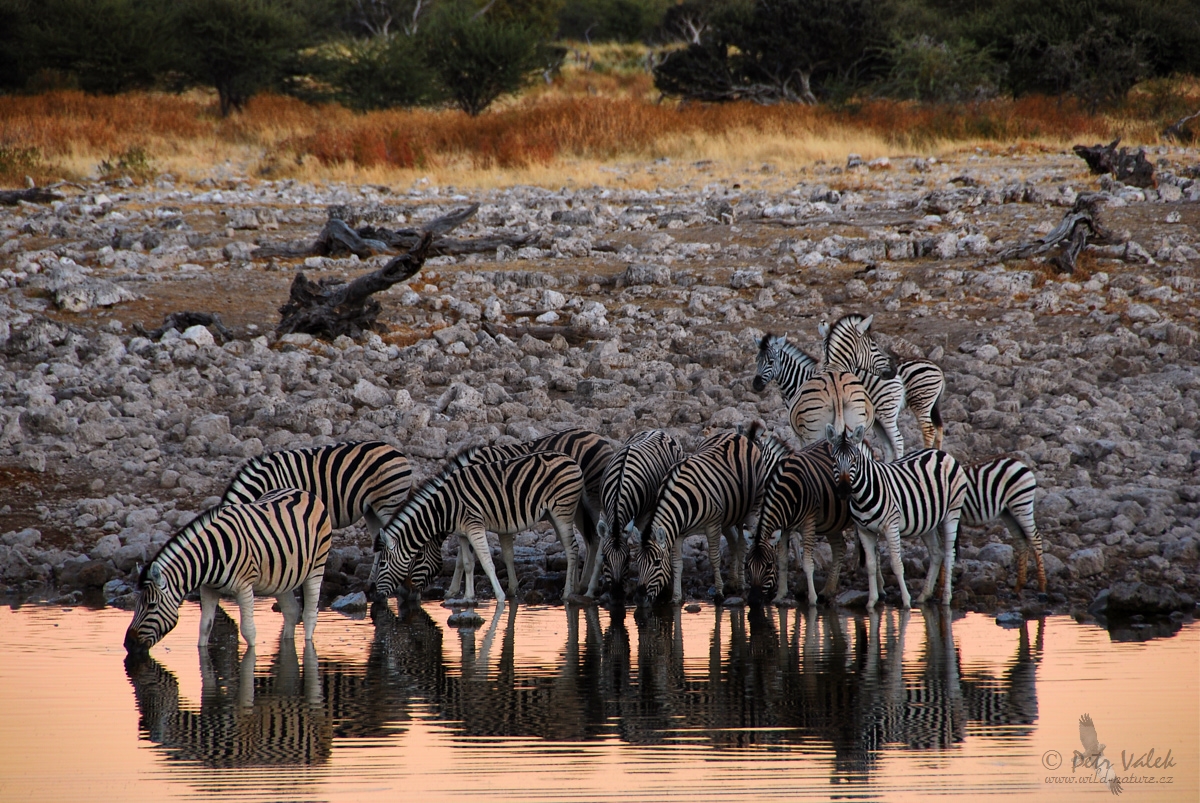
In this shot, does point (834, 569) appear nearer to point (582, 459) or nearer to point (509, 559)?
point (582, 459)

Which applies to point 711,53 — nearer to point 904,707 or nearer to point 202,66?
point 202,66

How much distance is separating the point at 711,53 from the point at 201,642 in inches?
1272

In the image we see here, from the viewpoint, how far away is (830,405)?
9.98 m

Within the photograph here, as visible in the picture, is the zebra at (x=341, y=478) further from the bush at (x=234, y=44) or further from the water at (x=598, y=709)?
the bush at (x=234, y=44)

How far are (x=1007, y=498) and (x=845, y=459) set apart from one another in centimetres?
143

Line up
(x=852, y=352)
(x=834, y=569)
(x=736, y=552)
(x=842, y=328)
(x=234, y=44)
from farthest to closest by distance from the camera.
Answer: (x=234, y=44)
(x=842, y=328)
(x=852, y=352)
(x=736, y=552)
(x=834, y=569)

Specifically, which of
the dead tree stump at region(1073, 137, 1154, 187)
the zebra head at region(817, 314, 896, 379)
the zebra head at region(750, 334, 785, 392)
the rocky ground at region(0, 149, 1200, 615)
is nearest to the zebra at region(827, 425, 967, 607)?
the rocky ground at region(0, 149, 1200, 615)

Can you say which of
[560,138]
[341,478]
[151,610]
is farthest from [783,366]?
[560,138]

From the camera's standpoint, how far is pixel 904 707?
6.37m

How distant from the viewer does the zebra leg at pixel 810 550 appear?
8750 millimetres

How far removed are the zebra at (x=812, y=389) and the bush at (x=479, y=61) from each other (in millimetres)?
26900

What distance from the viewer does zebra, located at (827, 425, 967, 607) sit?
835 cm

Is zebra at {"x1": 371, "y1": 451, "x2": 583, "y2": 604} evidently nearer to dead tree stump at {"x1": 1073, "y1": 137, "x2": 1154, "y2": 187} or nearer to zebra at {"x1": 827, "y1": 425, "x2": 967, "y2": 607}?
zebra at {"x1": 827, "y1": 425, "x2": 967, "y2": 607}

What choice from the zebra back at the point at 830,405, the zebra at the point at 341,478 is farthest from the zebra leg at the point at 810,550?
the zebra at the point at 341,478
